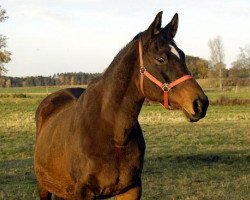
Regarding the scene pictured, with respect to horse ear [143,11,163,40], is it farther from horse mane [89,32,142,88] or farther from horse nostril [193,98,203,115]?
horse nostril [193,98,203,115]

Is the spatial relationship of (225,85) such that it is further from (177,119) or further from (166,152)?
(166,152)

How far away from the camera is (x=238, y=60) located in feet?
274

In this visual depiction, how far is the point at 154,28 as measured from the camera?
11.8 ft

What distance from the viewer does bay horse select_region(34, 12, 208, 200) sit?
3521 mm

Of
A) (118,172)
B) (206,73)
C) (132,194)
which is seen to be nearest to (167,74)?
(118,172)

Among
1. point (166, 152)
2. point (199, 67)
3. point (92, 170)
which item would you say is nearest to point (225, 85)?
point (199, 67)

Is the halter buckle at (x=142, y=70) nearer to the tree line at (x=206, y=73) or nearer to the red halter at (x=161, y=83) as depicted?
the red halter at (x=161, y=83)

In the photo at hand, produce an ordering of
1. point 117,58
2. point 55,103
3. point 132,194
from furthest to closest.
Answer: point 55,103 → point 132,194 → point 117,58

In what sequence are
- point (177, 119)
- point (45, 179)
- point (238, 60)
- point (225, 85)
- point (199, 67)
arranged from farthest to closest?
point (238, 60) → point (199, 67) → point (225, 85) → point (177, 119) → point (45, 179)

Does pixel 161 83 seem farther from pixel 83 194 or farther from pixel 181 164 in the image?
pixel 181 164

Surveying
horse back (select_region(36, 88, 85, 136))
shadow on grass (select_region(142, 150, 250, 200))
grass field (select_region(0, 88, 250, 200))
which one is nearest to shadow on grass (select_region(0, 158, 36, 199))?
grass field (select_region(0, 88, 250, 200))

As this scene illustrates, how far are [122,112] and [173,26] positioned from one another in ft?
2.90

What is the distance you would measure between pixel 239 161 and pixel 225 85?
193ft

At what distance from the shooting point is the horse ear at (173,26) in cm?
379
